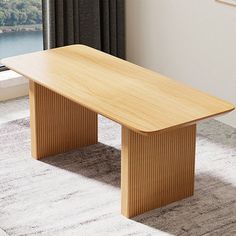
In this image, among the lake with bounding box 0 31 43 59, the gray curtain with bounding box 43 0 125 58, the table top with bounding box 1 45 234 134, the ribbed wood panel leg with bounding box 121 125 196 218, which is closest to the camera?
the table top with bounding box 1 45 234 134

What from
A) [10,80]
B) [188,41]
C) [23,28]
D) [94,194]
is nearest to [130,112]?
[94,194]

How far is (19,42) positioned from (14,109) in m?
0.77

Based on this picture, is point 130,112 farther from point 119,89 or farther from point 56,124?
point 56,124

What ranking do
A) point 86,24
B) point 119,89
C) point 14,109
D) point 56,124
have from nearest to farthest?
1. point 119,89
2. point 56,124
3. point 14,109
4. point 86,24

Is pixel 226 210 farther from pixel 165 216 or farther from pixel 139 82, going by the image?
pixel 139 82

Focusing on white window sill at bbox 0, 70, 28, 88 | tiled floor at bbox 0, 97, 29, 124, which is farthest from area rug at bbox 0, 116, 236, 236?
white window sill at bbox 0, 70, 28, 88

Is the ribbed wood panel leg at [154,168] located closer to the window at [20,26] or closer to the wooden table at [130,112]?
the wooden table at [130,112]

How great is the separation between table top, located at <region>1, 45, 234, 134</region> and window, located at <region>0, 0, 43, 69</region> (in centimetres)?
117

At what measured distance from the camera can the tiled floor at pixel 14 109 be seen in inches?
213

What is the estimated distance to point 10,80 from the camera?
18.6ft

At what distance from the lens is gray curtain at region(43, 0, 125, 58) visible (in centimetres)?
563

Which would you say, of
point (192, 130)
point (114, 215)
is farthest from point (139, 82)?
point (114, 215)

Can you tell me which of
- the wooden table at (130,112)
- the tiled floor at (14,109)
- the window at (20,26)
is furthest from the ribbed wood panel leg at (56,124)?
the window at (20,26)

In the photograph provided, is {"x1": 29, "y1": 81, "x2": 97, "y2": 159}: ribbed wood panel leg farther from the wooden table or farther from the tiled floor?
the tiled floor
